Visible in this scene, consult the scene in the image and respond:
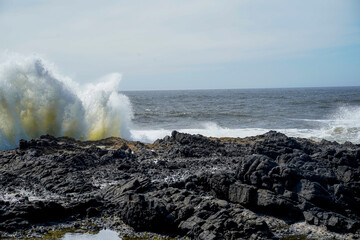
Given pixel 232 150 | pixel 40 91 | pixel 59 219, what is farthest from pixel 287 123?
pixel 59 219

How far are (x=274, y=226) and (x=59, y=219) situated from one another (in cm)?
531

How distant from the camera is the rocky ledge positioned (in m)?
8.38

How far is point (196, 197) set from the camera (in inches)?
363

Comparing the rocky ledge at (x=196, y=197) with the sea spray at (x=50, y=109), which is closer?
the rocky ledge at (x=196, y=197)

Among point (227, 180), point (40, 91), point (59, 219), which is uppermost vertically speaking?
point (40, 91)

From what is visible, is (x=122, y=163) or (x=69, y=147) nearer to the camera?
(x=122, y=163)

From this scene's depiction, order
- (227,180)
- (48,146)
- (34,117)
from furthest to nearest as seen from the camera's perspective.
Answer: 1. (34,117)
2. (48,146)
3. (227,180)

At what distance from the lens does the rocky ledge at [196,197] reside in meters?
8.38

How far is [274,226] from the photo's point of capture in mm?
8773

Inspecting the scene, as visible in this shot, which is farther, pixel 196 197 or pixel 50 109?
pixel 50 109

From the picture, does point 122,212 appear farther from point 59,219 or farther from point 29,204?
point 29,204

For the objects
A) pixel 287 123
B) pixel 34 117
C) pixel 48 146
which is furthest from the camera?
pixel 287 123

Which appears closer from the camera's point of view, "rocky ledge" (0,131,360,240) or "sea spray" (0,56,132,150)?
"rocky ledge" (0,131,360,240)

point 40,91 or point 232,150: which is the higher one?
point 40,91
